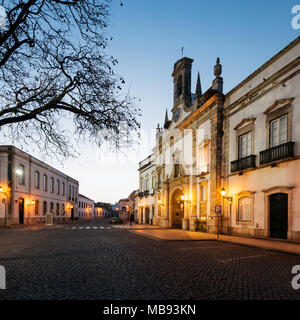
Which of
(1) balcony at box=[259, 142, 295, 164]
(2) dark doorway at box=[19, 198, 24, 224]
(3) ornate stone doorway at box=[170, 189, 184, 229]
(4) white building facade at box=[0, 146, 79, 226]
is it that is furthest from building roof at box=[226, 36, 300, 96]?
(2) dark doorway at box=[19, 198, 24, 224]

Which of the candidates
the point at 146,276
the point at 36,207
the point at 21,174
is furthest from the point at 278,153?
the point at 36,207

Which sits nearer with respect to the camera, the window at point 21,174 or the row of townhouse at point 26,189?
the row of townhouse at point 26,189

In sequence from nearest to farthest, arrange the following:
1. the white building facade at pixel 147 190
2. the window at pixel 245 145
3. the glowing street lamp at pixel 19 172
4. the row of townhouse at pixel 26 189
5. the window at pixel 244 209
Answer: the window at pixel 244 209
the window at pixel 245 145
the row of townhouse at pixel 26 189
the glowing street lamp at pixel 19 172
the white building facade at pixel 147 190

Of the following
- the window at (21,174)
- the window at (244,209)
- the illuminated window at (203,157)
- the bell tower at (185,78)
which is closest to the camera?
the window at (244,209)

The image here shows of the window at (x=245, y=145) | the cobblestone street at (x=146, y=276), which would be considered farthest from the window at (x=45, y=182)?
the cobblestone street at (x=146, y=276)

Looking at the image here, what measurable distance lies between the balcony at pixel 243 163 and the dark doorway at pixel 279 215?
2284mm

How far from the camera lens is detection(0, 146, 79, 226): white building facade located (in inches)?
1080

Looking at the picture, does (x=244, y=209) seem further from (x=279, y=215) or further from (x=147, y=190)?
(x=147, y=190)

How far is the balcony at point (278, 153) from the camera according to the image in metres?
12.8

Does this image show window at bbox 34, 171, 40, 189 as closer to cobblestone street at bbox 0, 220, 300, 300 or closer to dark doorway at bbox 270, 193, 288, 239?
cobblestone street at bbox 0, 220, 300, 300

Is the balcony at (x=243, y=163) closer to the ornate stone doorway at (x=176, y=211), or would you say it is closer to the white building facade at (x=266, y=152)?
the white building facade at (x=266, y=152)
